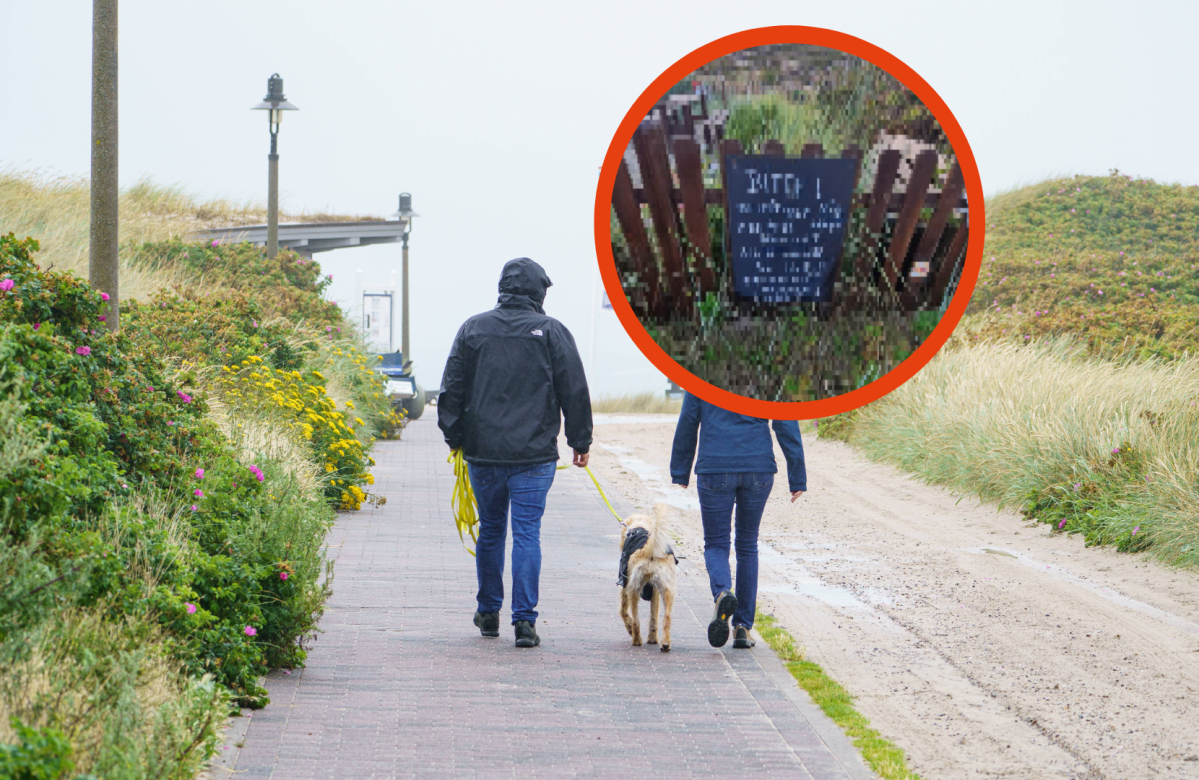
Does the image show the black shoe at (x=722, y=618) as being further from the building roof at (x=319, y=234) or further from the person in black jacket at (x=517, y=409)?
the building roof at (x=319, y=234)

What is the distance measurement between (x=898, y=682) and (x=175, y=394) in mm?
4658

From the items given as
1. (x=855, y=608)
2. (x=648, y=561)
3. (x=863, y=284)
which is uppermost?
(x=863, y=284)

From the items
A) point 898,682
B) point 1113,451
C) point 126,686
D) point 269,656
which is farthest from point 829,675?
point 1113,451

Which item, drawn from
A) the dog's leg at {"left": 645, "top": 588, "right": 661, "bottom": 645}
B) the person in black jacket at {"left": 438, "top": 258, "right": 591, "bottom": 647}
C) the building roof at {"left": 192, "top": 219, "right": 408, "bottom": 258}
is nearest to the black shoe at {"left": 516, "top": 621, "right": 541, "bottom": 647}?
the person in black jacket at {"left": 438, "top": 258, "right": 591, "bottom": 647}

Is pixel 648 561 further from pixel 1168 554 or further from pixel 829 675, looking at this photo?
pixel 1168 554

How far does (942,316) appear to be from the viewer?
139 inches

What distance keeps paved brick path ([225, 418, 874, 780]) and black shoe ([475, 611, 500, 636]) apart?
0.08 metres

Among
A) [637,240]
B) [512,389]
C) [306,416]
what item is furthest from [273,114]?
[637,240]

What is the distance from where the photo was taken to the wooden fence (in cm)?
335

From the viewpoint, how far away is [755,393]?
3.56 m

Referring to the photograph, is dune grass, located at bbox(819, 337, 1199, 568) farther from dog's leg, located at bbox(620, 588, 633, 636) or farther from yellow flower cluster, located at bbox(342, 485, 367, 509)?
yellow flower cluster, located at bbox(342, 485, 367, 509)

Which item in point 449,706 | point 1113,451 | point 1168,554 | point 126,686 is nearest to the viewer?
point 126,686

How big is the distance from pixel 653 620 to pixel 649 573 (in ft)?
1.06

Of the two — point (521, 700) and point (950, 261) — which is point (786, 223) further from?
point (521, 700)
